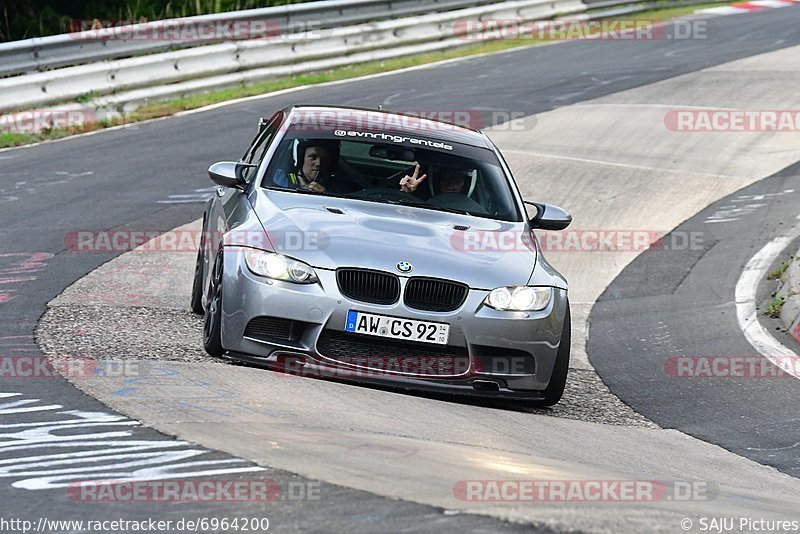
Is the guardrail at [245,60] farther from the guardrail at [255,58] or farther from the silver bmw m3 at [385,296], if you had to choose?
the silver bmw m3 at [385,296]

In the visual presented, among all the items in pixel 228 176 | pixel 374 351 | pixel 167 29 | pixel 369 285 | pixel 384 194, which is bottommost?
pixel 374 351

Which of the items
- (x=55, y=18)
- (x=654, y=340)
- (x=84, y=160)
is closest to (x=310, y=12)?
(x=55, y=18)

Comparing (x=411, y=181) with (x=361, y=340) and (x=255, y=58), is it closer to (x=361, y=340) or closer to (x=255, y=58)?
(x=361, y=340)

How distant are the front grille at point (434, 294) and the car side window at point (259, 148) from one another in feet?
6.28

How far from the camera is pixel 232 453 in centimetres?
519

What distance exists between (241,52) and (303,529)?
57.9ft

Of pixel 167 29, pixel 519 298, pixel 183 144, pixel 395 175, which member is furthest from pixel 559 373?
pixel 167 29

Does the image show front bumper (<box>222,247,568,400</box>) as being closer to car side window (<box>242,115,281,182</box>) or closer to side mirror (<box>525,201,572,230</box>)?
side mirror (<box>525,201,572,230</box>)

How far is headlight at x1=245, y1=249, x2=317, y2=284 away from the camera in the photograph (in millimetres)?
7297

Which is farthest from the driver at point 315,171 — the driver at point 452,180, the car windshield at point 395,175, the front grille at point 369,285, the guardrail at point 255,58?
the guardrail at point 255,58

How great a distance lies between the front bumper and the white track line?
2634 mm

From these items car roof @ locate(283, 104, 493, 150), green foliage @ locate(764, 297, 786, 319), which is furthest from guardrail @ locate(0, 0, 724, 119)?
green foliage @ locate(764, 297, 786, 319)

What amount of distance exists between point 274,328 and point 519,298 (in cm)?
140

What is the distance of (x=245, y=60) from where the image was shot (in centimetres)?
2131
